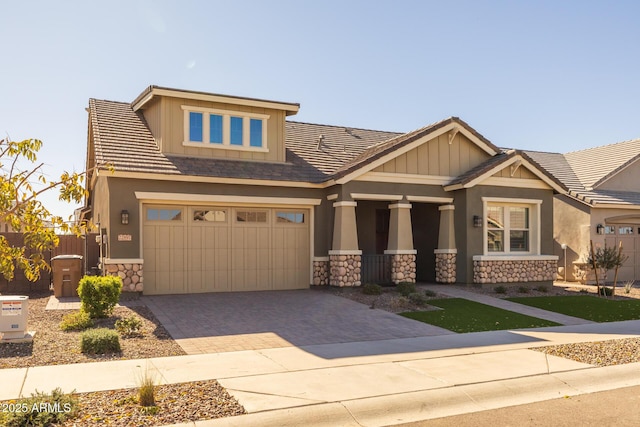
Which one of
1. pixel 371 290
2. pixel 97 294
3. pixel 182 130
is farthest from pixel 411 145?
pixel 97 294

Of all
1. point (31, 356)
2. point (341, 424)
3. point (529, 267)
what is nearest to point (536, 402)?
point (341, 424)

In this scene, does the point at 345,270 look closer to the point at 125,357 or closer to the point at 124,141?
the point at 124,141

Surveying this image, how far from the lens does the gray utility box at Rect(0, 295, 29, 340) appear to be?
9.52m

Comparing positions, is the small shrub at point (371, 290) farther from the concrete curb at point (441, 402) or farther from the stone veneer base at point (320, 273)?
the concrete curb at point (441, 402)

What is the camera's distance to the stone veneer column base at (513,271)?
59.2ft

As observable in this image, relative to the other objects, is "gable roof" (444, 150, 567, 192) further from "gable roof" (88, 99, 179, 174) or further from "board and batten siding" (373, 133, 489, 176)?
"gable roof" (88, 99, 179, 174)

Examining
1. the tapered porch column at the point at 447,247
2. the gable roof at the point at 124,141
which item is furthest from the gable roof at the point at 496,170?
the gable roof at the point at 124,141

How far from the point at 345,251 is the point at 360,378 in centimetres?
913

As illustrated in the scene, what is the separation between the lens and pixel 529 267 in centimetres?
1895

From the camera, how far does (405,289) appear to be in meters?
16.0

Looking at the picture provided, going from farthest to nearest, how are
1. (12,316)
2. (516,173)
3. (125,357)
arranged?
(516,173)
(12,316)
(125,357)

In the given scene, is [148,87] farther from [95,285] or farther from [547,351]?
[547,351]

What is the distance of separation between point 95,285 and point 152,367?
4.17 m

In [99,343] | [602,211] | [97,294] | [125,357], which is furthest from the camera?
[602,211]
